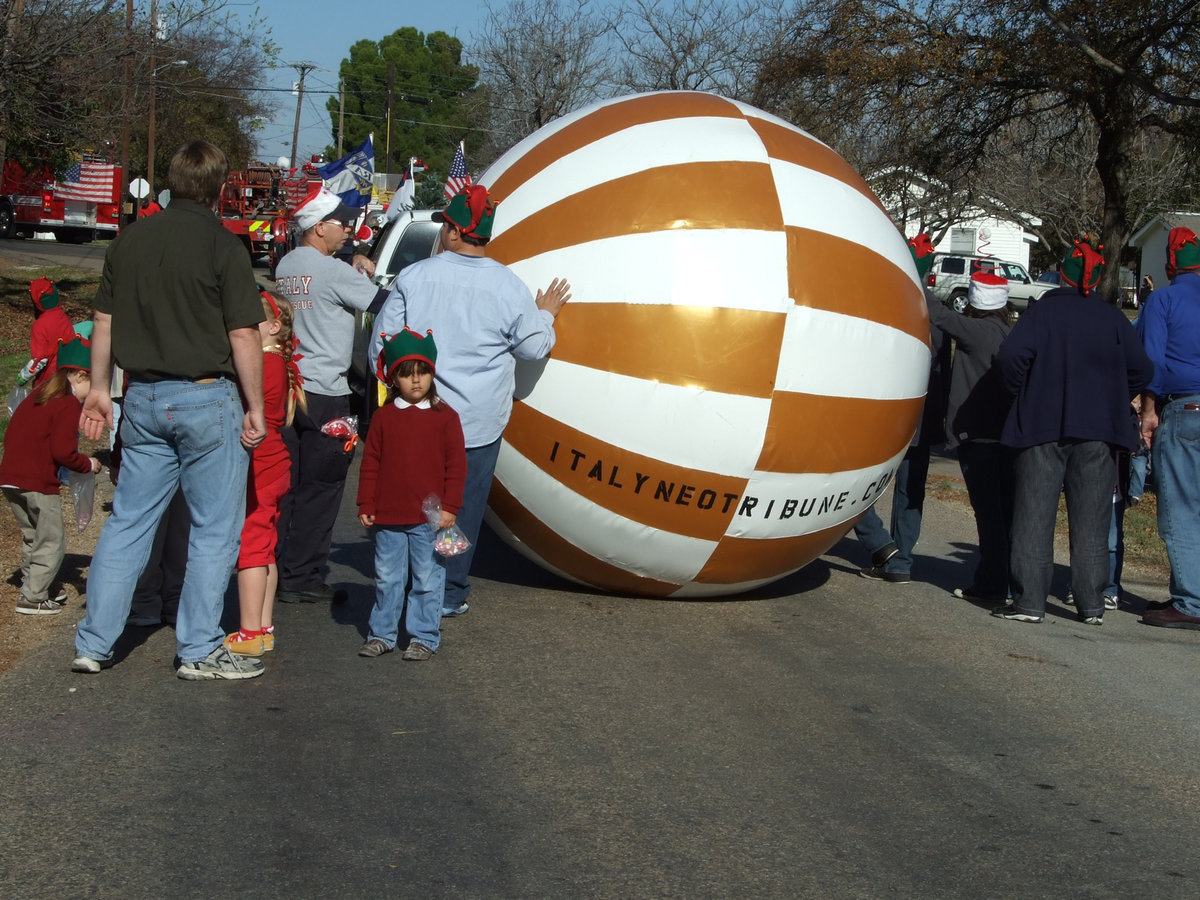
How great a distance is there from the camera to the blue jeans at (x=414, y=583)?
5480 mm

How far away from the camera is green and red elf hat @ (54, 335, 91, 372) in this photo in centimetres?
616

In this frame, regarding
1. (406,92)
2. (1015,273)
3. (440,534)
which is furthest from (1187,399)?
(406,92)

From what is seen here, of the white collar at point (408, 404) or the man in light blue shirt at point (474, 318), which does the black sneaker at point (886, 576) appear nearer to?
the man in light blue shirt at point (474, 318)

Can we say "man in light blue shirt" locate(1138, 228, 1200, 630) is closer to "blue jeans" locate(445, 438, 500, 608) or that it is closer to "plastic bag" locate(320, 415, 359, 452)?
"blue jeans" locate(445, 438, 500, 608)

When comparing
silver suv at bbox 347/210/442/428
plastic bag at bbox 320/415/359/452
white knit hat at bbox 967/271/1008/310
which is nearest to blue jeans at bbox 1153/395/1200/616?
white knit hat at bbox 967/271/1008/310

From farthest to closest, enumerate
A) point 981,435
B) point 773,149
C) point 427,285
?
point 981,435 → point 773,149 → point 427,285

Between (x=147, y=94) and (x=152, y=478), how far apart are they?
67.2 ft

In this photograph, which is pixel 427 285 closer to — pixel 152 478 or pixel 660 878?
pixel 152 478

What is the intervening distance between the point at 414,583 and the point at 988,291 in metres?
3.82

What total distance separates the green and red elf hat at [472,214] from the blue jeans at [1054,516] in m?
3.05

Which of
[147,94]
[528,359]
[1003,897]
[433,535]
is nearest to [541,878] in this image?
[1003,897]

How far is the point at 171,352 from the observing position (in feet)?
16.0

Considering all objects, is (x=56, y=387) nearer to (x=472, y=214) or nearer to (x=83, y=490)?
(x=83, y=490)

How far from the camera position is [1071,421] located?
673cm
